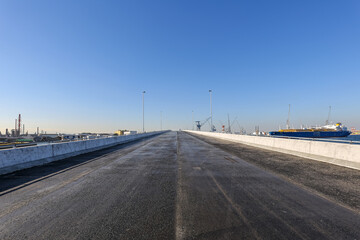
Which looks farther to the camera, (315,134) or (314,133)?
(315,134)

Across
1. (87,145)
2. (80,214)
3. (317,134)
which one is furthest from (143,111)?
(317,134)

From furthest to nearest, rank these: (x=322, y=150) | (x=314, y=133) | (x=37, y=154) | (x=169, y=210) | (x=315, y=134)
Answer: (x=315, y=134) < (x=314, y=133) < (x=322, y=150) < (x=37, y=154) < (x=169, y=210)

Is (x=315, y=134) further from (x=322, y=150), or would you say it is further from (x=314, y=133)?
(x=322, y=150)

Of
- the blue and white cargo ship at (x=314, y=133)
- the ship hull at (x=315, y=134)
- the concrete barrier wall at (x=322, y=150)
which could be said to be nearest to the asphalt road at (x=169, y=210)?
the concrete barrier wall at (x=322, y=150)

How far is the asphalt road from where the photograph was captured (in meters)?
3.20

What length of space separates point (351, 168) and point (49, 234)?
11.5 m

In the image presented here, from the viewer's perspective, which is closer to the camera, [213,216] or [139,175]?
[213,216]

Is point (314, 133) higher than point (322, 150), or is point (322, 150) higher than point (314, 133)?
point (322, 150)

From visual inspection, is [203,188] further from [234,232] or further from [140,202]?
[234,232]

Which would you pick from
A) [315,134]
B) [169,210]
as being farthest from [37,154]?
[315,134]

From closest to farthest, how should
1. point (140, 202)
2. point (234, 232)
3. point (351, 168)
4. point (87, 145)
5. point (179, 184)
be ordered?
point (234, 232)
point (140, 202)
point (179, 184)
point (351, 168)
point (87, 145)

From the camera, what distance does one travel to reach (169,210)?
403 centimetres

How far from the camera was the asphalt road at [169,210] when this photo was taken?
3.20 m

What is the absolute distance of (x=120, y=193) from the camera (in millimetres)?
5160
